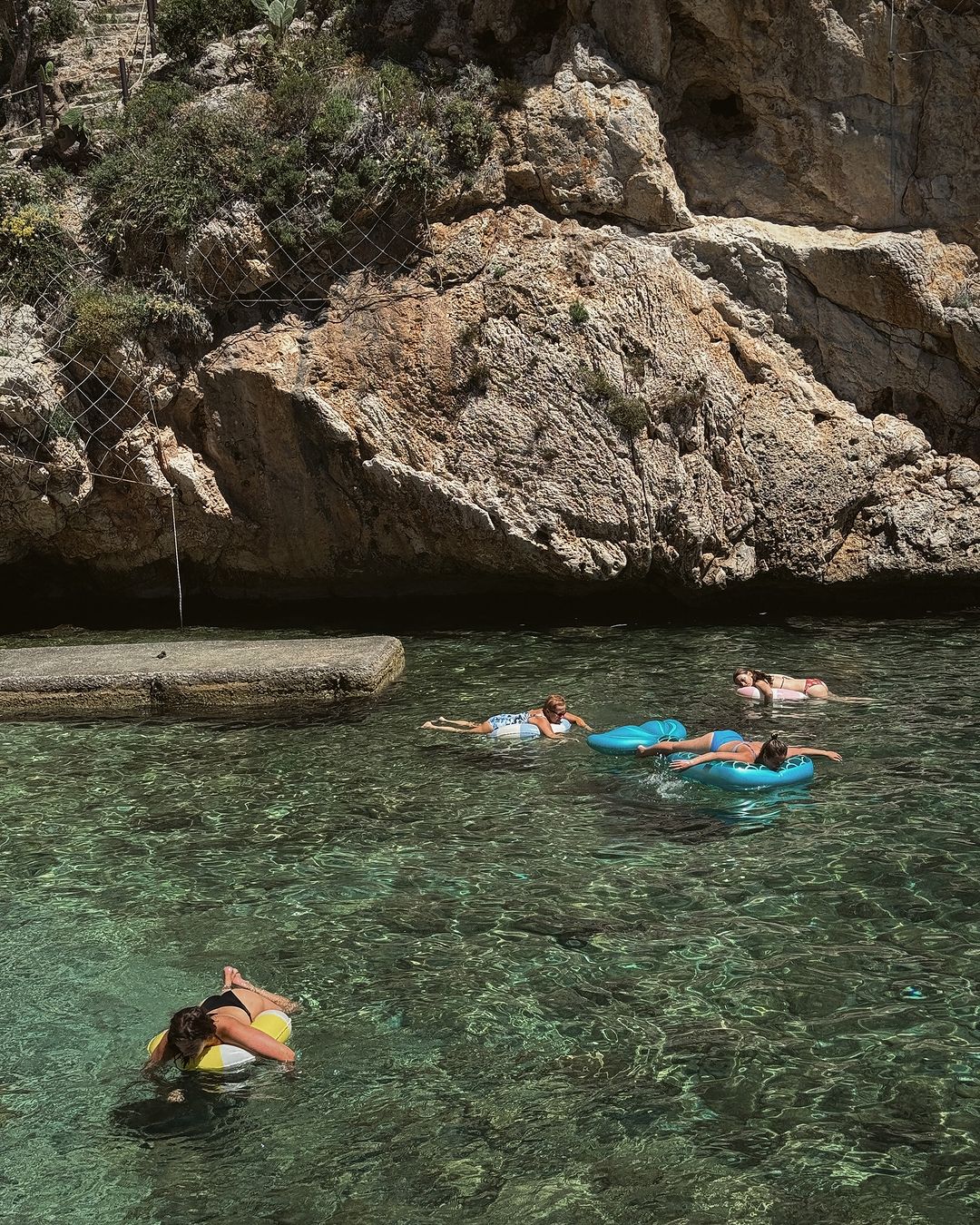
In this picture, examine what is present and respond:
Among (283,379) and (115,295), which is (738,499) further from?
(115,295)

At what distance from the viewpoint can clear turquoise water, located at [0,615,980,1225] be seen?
5082 mm

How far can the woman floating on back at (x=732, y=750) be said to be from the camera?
9445 millimetres

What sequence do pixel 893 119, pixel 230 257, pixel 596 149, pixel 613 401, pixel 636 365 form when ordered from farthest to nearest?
pixel 893 119
pixel 596 149
pixel 230 257
pixel 636 365
pixel 613 401

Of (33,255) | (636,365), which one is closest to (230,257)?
(33,255)

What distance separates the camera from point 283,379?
15.2 m

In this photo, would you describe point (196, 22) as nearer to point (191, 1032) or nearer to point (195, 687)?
point (195, 687)

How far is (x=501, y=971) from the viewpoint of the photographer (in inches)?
267

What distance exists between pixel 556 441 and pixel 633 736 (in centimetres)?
565

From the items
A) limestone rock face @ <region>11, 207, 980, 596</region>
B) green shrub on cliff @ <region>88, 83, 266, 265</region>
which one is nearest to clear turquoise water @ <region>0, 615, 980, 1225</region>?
limestone rock face @ <region>11, 207, 980, 596</region>

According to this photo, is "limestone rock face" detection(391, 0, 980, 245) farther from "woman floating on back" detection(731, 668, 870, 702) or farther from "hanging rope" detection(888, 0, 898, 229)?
"woman floating on back" detection(731, 668, 870, 702)

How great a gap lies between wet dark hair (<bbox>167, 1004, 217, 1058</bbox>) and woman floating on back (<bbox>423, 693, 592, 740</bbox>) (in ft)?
→ 17.8

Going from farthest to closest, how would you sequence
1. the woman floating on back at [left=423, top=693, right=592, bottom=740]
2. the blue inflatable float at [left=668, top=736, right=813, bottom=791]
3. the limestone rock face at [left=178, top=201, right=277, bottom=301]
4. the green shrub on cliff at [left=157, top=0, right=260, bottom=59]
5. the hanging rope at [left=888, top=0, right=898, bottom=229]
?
the green shrub on cliff at [left=157, top=0, right=260, bottom=59] < the hanging rope at [left=888, top=0, right=898, bottom=229] < the limestone rock face at [left=178, top=201, right=277, bottom=301] < the woman floating on back at [left=423, top=693, right=592, bottom=740] < the blue inflatable float at [left=668, top=736, right=813, bottom=791]

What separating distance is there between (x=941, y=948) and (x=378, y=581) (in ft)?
36.1

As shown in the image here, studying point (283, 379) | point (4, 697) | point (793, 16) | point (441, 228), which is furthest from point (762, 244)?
point (4, 697)
